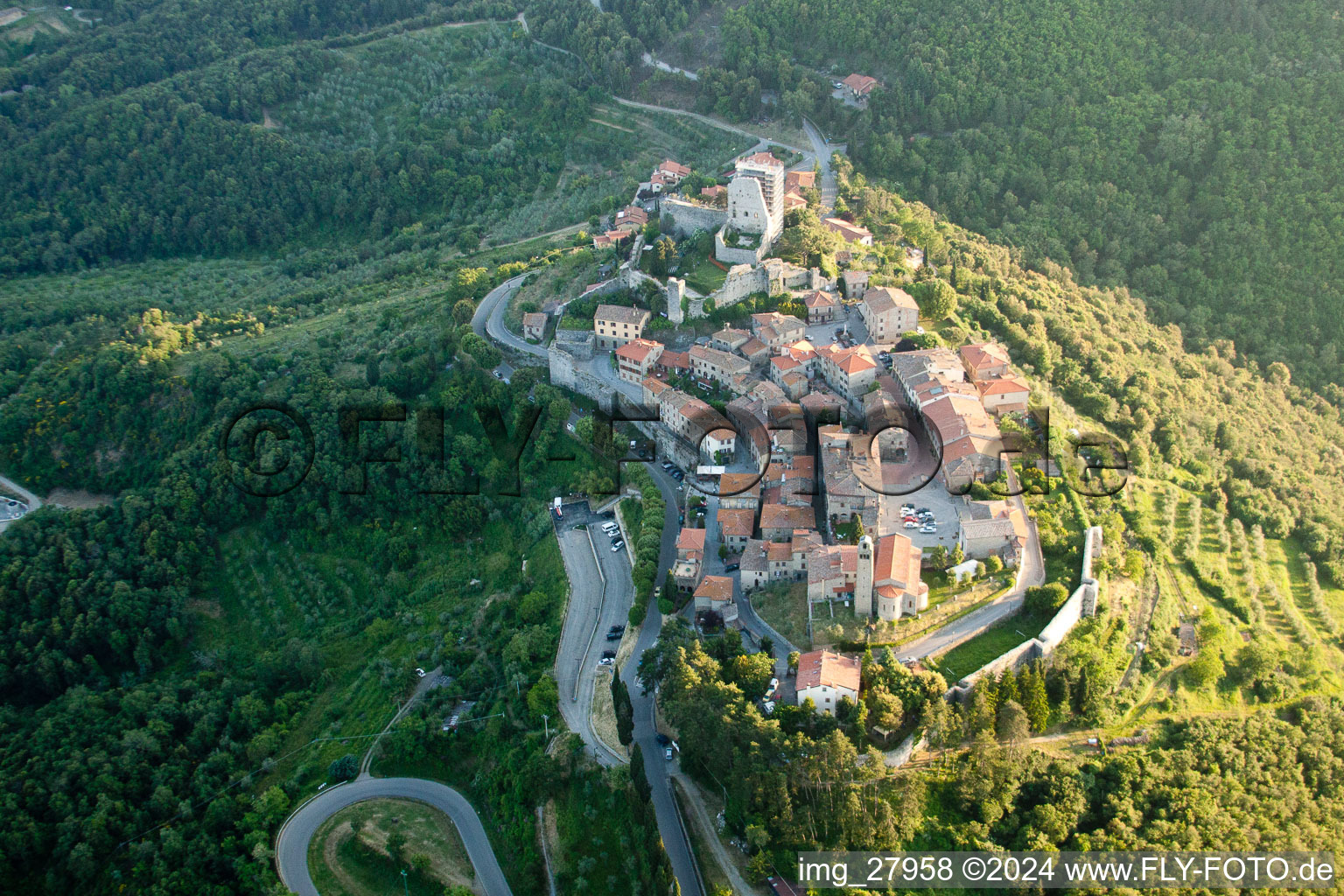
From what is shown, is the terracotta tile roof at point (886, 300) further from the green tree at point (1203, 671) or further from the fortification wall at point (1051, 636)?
the green tree at point (1203, 671)

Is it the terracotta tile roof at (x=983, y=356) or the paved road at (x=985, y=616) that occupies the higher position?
the terracotta tile roof at (x=983, y=356)

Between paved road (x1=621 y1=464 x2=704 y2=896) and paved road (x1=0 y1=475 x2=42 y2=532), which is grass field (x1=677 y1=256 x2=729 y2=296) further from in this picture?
paved road (x1=0 y1=475 x2=42 y2=532)

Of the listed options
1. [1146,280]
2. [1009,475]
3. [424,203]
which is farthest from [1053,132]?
[424,203]

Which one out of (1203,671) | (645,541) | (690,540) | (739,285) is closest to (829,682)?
(690,540)

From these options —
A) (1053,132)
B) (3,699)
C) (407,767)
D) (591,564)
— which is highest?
(1053,132)

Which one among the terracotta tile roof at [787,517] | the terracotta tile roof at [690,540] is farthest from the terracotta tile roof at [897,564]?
the terracotta tile roof at [690,540]

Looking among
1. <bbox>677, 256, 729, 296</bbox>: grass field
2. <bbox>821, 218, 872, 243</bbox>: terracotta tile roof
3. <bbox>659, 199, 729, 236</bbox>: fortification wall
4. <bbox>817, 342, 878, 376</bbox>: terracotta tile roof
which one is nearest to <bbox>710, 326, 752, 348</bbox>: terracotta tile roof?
<bbox>677, 256, 729, 296</bbox>: grass field

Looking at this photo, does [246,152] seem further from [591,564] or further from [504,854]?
[504,854]
